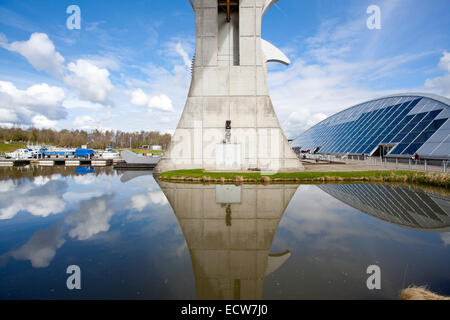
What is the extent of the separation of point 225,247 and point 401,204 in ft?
28.4

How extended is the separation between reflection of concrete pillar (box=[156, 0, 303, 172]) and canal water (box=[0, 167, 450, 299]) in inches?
409

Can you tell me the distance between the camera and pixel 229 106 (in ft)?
68.7

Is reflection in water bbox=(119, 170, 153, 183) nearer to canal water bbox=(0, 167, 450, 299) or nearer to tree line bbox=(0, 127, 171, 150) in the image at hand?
canal water bbox=(0, 167, 450, 299)

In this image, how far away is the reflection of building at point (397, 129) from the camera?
24.5 meters

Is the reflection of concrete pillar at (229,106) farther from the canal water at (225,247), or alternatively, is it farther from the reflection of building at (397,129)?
the reflection of building at (397,129)

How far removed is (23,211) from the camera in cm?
906

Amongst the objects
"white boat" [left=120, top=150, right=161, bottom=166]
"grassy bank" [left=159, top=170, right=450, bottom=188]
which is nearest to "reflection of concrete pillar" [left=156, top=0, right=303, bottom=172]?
"grassy bank" [left=159, top=170, right=450, bottom=188]

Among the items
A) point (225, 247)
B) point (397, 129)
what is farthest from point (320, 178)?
point (397, 129)

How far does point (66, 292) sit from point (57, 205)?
7798mm

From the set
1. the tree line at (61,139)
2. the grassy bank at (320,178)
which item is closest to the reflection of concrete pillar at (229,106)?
→ the grassy bank at (320,178)
